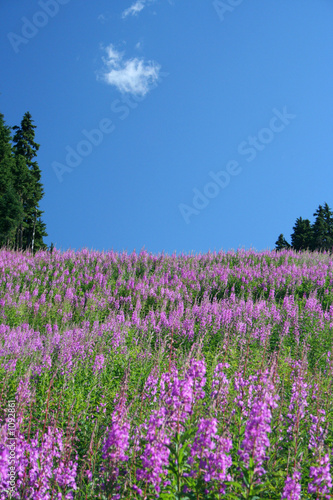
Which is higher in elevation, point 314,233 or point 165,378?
point 314,233

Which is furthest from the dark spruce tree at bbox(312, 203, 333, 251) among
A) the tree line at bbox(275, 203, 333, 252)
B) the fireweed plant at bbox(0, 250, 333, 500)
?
the fireweed plant at bbox(0, 250, 333, 500)

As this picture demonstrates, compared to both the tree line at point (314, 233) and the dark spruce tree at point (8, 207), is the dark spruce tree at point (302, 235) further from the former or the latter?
the dark spruce tree at point (8, 207)

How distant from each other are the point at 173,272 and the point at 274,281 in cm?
440

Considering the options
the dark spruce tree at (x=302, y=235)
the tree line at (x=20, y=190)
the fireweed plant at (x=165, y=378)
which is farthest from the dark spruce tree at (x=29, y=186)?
the dark spruce tree at (x=302, y=235)

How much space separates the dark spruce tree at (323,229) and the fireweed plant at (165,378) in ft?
95.4

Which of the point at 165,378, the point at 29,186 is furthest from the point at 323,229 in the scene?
the point at 165,378

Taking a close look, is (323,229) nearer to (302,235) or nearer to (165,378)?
(302,235)

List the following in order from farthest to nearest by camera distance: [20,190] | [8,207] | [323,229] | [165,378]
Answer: [323,229], [20,190], [8,207], [165,378]

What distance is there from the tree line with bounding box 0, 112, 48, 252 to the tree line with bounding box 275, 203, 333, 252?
97.4ft

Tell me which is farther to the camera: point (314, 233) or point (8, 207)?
point (314, 233)

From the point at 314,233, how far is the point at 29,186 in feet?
117

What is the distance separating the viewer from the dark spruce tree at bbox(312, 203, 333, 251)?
156 ft

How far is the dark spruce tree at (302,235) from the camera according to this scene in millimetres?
49675

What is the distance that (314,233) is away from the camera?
4947cm
